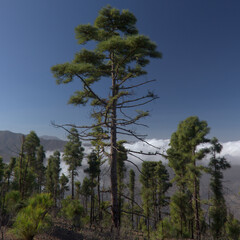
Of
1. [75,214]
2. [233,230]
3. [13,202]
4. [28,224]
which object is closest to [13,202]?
[13,202]

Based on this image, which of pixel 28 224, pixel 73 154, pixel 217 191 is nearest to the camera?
Answer: pixel 28 224

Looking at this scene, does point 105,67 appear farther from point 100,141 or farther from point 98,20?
point 100,141

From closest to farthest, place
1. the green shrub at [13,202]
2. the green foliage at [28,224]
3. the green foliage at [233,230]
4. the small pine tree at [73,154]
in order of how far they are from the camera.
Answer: the green foliage at [28,224] < the green shrub at [13,202] < the green foliage at [233,230] < the small pine tree at [73,154]

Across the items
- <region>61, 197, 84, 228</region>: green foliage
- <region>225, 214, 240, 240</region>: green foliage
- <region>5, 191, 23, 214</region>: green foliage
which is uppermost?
<region>5, 191, 23, 214</region>: green foliage

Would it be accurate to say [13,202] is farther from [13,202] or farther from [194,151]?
[194,151]

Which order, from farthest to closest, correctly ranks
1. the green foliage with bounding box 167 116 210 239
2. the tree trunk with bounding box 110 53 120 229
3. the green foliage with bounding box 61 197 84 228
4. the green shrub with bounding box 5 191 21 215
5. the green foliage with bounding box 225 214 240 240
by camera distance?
the green foliage with bounding box 225 214 240 240
the green foliage with bounding box 167 116 210 239
the green foliage with bounding box 61 197 84 228
the green shrub with bounding box 5 191 21 215
the tree trunk with bounding box 110 53 120 229

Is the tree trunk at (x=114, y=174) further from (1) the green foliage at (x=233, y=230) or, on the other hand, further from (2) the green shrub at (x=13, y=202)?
(1) the green foliage at (x=233, y=230)

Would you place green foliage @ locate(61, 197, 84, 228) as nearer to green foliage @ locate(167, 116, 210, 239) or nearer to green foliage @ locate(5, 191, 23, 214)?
green foliage @ locate(5, 191, 23, 214)

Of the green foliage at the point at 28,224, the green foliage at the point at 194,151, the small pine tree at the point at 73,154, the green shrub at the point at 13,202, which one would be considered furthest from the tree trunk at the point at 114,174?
the small pine tree at the point at 73,154

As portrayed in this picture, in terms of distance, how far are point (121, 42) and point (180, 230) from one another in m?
22.9

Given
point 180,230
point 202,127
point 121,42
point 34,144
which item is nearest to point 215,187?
point 180,230

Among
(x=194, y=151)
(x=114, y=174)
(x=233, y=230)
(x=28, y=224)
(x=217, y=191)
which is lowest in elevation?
(x=233, y=230)

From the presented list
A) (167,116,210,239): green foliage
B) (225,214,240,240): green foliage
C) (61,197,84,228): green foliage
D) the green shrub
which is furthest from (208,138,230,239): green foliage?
the green shrub

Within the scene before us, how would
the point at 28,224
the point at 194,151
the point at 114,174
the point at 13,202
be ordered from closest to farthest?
the point at 28,224
the point at 114,174
the point at 13,202
the point at 194,151
